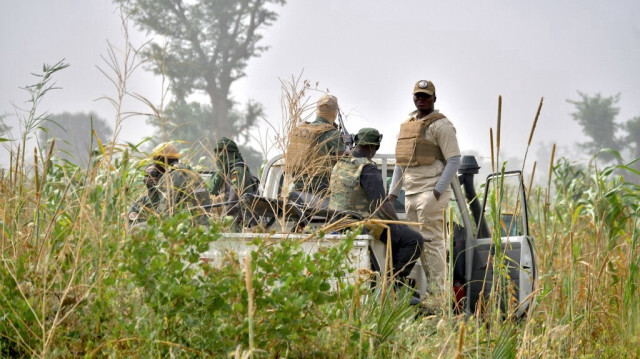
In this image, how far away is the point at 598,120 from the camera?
67312mm

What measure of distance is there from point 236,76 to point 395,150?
37.1 meters

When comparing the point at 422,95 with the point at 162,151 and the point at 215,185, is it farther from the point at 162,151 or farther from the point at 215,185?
the point at 162,151

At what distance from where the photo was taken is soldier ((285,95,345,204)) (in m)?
4.05

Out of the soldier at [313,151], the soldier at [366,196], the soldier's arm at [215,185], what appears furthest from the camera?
the soldier's arm at [215,185]

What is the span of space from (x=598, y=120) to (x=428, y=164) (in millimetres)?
65477

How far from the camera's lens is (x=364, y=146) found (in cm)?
551

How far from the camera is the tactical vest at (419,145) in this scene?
5.87m

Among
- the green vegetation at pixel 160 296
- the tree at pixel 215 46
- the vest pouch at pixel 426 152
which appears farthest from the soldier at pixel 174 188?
the tree at pixel 215 46

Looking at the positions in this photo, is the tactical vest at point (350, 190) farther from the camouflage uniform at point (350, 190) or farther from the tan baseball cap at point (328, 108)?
the tan baseball cap at point (328, 108)

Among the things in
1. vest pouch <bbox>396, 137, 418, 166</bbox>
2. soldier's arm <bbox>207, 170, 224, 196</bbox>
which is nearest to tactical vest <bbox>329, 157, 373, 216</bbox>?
vest pouch <bbox>396, 137, 418, 166</bbox>

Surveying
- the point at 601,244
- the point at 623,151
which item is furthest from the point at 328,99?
the point at 623,151

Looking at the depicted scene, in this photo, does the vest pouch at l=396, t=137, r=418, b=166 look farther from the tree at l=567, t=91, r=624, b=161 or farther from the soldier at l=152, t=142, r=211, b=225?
the tree at l=567, t=91, r=624, b=161

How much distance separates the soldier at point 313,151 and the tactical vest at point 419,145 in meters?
0.47

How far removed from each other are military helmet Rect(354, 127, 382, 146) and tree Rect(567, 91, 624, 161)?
6472 centimetres
